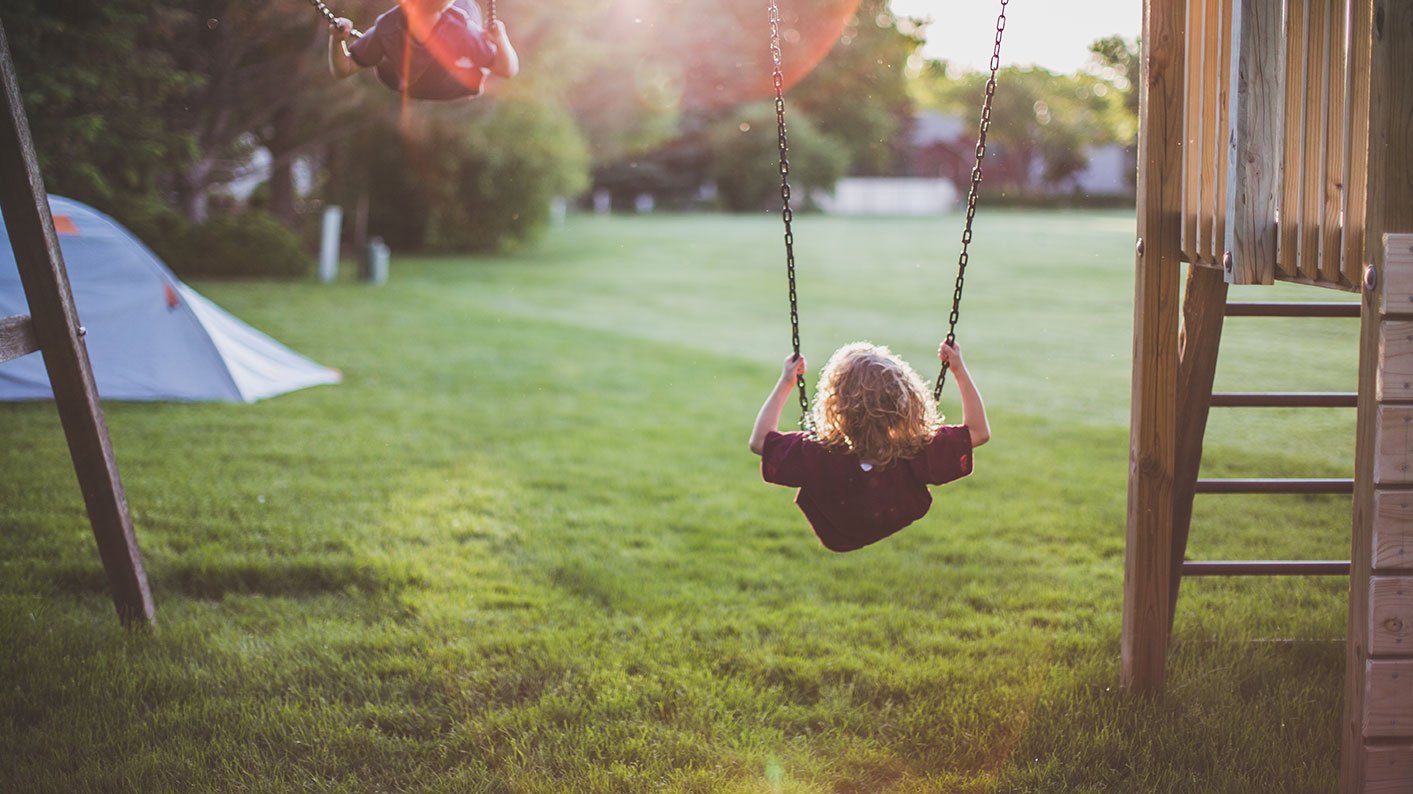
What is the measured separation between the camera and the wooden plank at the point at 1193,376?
3.65m

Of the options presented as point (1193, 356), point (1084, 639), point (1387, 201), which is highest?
point (1387, 201)

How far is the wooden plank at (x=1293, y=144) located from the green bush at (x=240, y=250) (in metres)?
18.2

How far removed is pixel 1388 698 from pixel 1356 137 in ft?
4.16

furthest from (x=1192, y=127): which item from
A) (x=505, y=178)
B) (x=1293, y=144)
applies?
(x=505, y=178)

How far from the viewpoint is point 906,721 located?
11.9 feet

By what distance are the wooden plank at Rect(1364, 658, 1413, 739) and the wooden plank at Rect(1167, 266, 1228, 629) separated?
126 cm

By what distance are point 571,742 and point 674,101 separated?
3549 centimetres

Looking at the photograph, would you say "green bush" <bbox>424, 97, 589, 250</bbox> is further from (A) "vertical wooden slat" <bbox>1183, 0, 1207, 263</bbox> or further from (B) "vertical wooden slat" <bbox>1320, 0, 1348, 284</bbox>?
(B) "vertical wooden slat" <bbox>1320, 0, 1348, 284</bbox>

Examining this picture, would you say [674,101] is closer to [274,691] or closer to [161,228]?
[161,228]

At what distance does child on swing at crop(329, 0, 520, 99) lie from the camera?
430 cm

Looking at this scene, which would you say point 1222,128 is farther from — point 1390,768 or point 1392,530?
point 1390,768

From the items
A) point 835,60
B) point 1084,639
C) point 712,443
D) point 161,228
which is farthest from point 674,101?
point 1084,639

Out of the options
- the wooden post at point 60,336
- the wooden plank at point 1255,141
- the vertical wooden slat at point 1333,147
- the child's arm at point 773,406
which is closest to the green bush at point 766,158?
the wooden post at point 60,336

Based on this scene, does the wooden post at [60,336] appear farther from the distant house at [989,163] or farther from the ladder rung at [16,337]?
the distant house at [989,163]
